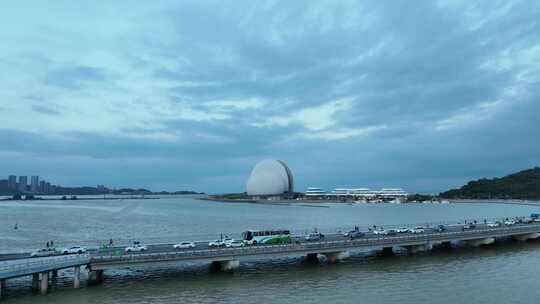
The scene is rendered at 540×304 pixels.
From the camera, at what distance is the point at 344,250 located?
38.2m

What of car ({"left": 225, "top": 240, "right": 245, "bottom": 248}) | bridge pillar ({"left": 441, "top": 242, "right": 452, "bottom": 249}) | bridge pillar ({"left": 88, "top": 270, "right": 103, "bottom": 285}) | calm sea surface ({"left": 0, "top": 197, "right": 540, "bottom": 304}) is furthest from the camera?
bridge pillar ({"left": 441, "top": 242, "right": 452, "bottom": 249})

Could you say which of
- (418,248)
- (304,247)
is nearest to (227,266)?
(304,247)

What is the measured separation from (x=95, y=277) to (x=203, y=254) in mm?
7224

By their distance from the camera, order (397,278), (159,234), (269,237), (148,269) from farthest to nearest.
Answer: (159,234) < (269,237) < (148,269) < (397,278)

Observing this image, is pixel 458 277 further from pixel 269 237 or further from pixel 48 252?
pixel 48 252

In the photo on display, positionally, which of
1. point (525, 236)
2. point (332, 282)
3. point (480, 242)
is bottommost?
point (332, 282)

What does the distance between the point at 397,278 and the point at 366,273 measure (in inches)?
99.2

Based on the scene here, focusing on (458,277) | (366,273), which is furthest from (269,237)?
(458,277)

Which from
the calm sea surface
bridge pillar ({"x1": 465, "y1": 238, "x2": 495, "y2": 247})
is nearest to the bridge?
bridge pillar ({"x1": 465, "y1": 238, "x2": 495, "y2": 247})

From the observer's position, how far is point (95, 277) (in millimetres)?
30750

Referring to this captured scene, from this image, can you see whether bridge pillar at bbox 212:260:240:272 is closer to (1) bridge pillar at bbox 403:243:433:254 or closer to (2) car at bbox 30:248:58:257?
(2) car at bbox 30:248:58:257

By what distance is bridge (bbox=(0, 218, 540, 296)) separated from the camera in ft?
91.9

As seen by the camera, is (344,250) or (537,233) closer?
(344,250)

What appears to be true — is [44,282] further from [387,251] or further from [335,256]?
[387,251]
